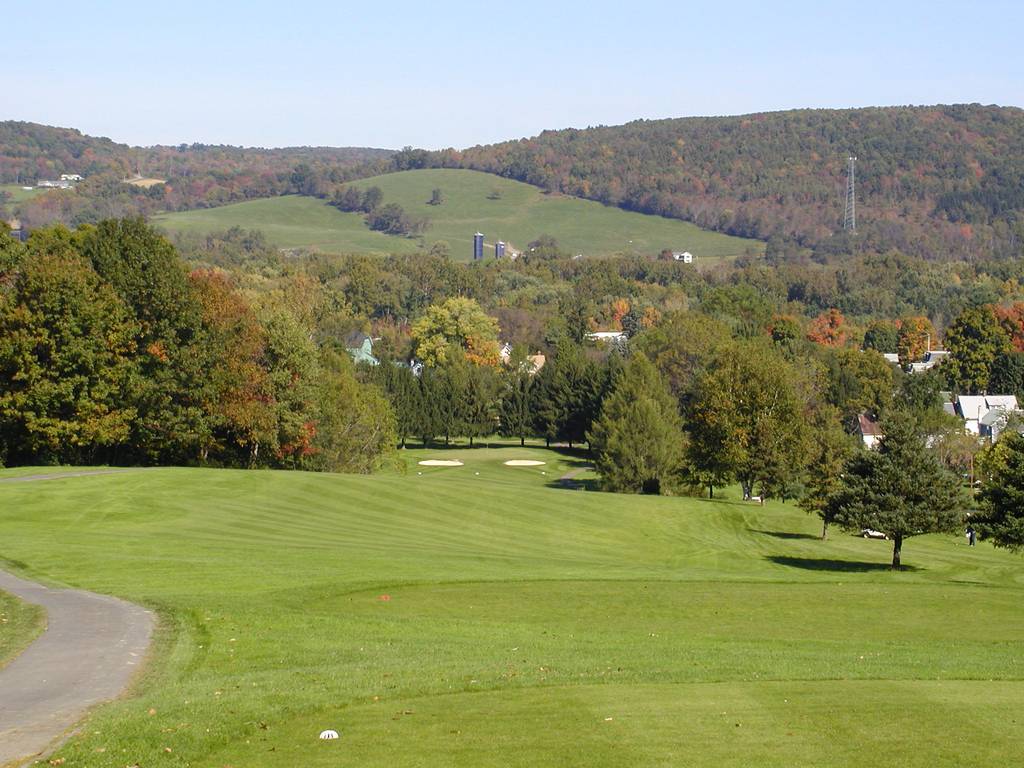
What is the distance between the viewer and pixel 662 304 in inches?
7431

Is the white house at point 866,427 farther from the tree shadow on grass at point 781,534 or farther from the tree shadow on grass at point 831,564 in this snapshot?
the tree shadow on grass at point 831,564

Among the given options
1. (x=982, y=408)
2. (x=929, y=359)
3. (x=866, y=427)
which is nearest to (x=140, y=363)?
(x=866, y=427)

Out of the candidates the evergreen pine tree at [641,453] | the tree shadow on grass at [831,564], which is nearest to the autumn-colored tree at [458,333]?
the evergreen pine tree at [641,453]

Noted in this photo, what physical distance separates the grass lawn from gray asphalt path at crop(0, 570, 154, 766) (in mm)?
176

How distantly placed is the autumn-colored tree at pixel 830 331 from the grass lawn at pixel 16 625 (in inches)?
5835

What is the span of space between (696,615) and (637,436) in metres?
45.4

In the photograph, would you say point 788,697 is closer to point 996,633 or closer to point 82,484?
point 996,633

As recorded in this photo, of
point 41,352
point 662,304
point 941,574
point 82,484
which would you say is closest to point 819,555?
point 941,574

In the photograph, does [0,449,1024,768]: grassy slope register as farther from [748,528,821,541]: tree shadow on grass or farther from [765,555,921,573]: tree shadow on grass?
[748,528,821,541]: tree shadow on grass

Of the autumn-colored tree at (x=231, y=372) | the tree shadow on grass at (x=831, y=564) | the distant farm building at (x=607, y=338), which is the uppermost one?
the autumn-colored tree at (x=231, y=372)

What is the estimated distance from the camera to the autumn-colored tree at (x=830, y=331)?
165m

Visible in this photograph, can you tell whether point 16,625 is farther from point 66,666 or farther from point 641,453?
point 641,453

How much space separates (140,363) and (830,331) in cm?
12544

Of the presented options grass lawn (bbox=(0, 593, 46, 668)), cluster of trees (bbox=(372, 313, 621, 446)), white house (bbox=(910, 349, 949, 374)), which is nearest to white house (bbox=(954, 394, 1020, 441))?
white house (bbox=(910, 349, 949, 374))
